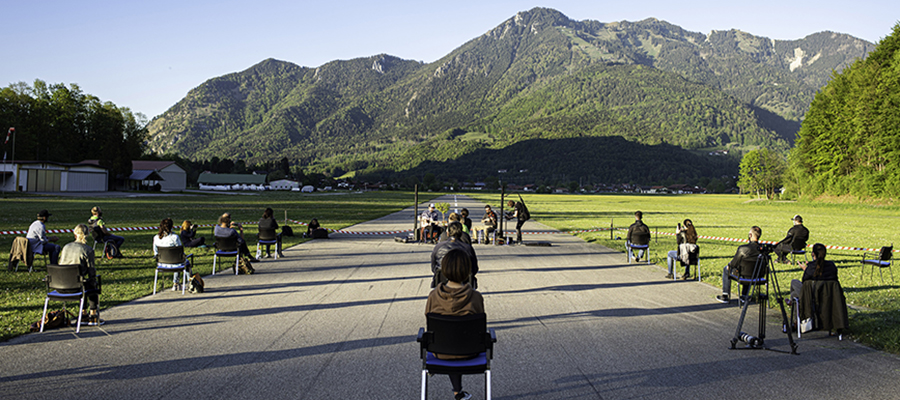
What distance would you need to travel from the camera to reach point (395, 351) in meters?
6.39

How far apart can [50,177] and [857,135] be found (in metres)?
95.2

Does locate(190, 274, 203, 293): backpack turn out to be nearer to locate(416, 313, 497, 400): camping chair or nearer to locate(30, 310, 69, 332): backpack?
locate(30, 310, 69, 332): backpack

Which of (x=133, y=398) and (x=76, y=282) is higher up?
(x=76, y=282)

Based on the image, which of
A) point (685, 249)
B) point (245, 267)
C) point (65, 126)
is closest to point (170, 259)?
point (245, 267)

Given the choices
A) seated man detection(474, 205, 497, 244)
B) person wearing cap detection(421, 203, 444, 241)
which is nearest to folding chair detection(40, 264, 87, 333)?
person wearing cap detection(421, 203, 444, 241)

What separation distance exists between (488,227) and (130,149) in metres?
83.1

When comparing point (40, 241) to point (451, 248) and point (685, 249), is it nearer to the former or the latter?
point (451, 248)

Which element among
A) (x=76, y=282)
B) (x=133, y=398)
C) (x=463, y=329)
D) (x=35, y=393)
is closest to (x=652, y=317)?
(x=463, y=329)

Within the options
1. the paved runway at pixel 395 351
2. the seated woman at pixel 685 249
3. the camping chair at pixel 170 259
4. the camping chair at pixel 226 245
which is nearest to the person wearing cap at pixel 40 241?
the camping chair at pixel 226 245

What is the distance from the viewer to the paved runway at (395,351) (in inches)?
203

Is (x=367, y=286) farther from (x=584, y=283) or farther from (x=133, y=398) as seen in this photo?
(x=133, y=398)

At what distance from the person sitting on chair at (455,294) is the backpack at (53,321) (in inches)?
230

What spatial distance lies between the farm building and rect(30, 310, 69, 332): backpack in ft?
226

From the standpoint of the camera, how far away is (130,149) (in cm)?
8325
